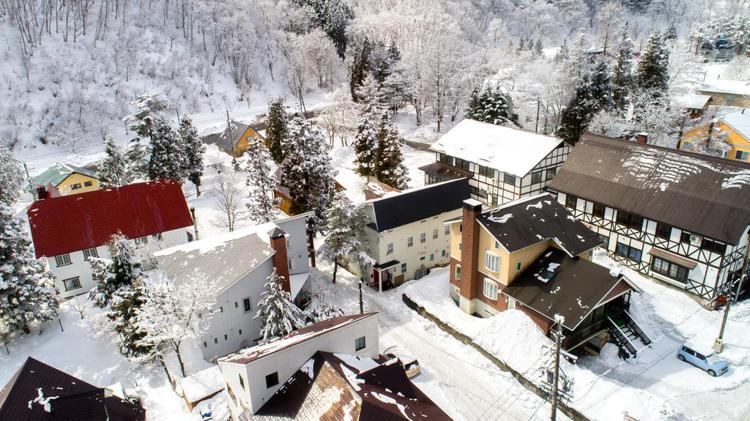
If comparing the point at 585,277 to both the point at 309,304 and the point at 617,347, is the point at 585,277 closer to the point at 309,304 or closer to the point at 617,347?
the point at 617,347

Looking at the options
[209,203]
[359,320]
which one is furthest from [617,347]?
[209,203]

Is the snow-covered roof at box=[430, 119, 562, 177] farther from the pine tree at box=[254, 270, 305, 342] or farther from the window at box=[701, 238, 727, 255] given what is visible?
the pine tree at box=[254, 270, 305, 342]

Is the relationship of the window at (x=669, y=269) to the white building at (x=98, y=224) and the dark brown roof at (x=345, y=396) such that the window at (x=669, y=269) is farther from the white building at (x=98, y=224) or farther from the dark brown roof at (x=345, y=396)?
the white building at (x=98, y=224)

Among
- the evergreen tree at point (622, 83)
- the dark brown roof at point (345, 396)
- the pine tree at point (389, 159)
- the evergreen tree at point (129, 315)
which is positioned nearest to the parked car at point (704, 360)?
the dark brown roof at point (345, 396)

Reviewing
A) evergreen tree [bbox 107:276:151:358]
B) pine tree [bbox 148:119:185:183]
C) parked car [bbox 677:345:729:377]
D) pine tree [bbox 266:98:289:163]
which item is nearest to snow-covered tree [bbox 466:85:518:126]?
pine tree [bbox 266:98:289:163]

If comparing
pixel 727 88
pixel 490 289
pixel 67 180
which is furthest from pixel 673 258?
pixel 67 180

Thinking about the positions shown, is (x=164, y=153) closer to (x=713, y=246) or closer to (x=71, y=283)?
(x=71, y=283)
